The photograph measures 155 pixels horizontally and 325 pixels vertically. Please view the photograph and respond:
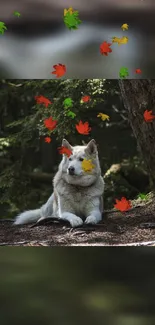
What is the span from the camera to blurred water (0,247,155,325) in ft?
9.95

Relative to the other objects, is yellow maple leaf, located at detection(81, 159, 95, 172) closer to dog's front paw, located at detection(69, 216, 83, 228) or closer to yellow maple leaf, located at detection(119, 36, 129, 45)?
dog's front paw, located at detection(69, 216, 83, 228)

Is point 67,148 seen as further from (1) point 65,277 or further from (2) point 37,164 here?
(2) point 37,164

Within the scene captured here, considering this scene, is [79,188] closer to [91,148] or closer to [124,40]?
[91,148]

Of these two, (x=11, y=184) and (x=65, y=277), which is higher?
(x=11, y=184)

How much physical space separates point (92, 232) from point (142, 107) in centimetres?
98

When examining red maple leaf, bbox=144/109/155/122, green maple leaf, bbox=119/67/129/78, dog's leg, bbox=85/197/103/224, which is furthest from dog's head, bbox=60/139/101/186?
Result: green maple leaf, bbox=119/67/129/78

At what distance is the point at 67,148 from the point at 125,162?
295 cm

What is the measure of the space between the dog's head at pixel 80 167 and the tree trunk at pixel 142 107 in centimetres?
40

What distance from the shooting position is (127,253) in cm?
303

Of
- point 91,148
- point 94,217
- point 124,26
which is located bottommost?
point 94,217

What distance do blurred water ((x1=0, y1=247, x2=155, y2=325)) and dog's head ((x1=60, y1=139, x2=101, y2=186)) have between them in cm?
85

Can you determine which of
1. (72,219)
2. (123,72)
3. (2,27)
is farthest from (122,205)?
(2,27)

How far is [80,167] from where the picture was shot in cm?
383

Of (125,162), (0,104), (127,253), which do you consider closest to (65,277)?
(127,253)
